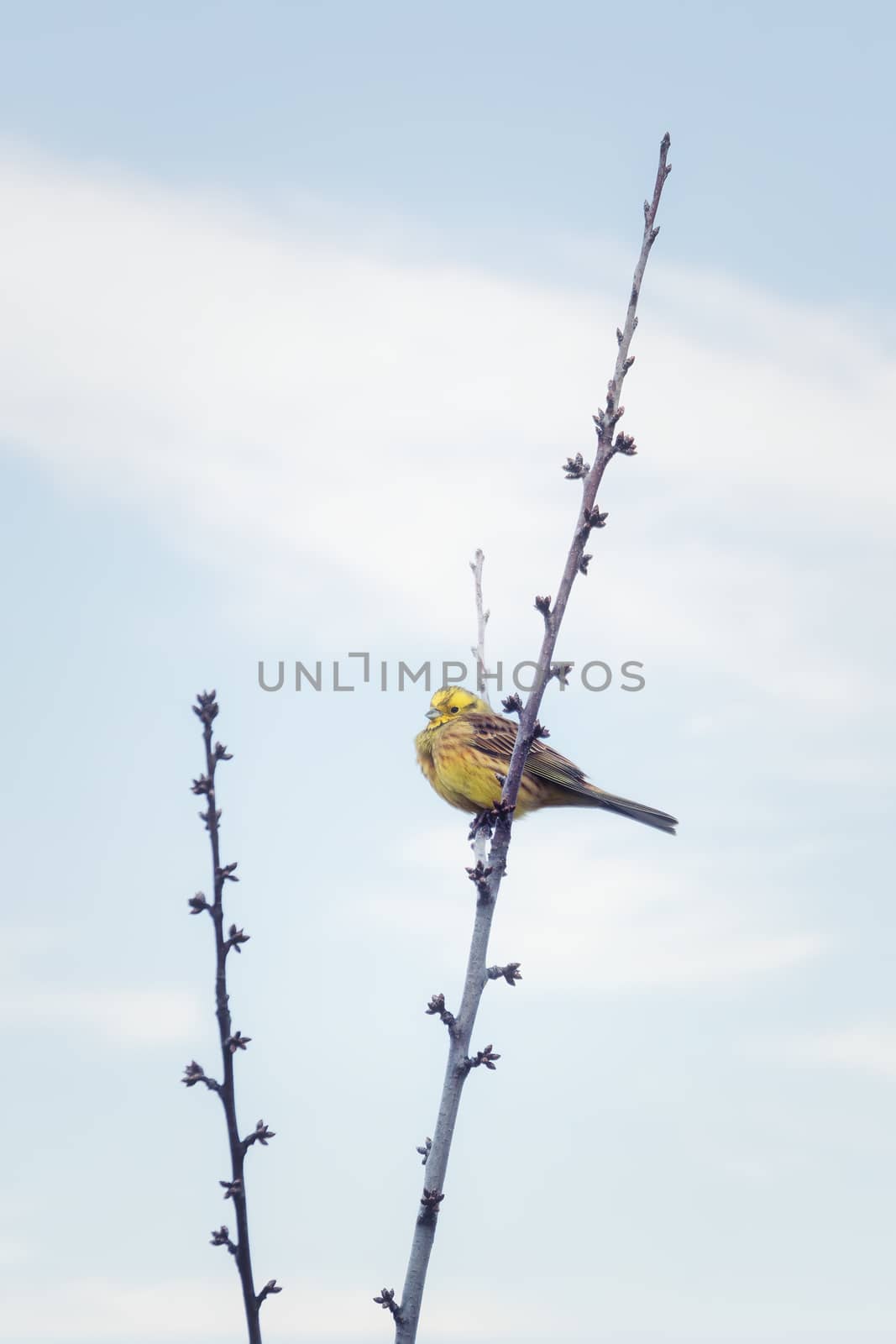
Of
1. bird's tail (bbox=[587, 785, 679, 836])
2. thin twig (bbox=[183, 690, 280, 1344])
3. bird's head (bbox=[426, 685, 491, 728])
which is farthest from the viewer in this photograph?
bird's head (bbox=[426, 685, 491, 728])

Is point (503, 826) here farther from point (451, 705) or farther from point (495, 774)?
point (451, 705)

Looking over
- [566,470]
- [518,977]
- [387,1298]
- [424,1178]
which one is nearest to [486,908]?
[518,977]

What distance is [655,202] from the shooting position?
6.09m

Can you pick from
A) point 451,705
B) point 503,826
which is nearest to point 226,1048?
point 503,826

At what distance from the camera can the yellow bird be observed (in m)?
11.3

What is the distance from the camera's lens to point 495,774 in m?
11.1

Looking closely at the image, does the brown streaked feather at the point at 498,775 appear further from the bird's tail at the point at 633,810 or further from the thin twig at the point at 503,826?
the thin twig at the point at 503,826

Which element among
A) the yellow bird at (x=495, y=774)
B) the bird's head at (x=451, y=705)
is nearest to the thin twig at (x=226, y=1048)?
the yellow bird at (x=495, y=774)

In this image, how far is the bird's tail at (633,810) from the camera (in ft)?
37.1

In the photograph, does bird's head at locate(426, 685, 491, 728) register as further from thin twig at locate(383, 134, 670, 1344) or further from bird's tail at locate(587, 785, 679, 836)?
thin twig at locate(383, 134, 670, 1344)

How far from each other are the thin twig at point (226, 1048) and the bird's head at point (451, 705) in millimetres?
8617

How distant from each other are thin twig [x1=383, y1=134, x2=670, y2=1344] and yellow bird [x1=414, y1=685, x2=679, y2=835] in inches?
192

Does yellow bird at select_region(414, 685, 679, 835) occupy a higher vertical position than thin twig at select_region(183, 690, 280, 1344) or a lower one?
higher

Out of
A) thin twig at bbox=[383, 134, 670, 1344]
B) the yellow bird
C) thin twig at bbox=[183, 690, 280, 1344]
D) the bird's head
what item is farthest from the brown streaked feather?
thin twig at bbox=[183, 690, 280, 1344]
